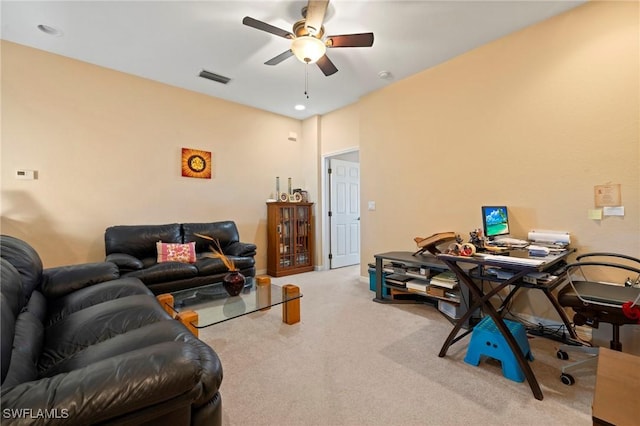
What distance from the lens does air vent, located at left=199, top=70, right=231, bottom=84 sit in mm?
3626

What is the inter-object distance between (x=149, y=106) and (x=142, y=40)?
42.8 inches

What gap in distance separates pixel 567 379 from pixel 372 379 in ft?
3.95

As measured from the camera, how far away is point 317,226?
5215mm

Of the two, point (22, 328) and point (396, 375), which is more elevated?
point (22, 328)

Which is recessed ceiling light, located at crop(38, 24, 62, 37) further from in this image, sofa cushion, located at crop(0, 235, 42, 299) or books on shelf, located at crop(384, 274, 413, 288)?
books on shelf, located at crop(384, 274, 413, 288)

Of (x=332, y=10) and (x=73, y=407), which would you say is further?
(x=332, y=10)

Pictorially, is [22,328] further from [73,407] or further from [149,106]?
[149,106]

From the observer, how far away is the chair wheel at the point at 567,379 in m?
1.74

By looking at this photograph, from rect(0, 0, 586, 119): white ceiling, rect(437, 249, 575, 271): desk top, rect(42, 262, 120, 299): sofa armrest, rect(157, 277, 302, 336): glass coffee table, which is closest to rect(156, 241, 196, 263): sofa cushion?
rect(157, 277, 302, 336): glass coffee table

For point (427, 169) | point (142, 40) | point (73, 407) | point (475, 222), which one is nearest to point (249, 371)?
point (73, 407)

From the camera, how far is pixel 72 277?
2090 millimetres

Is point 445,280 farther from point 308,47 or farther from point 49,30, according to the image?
point 49,30

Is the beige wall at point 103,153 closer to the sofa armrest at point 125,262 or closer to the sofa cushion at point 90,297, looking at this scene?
the sofa armrest at point 125,262

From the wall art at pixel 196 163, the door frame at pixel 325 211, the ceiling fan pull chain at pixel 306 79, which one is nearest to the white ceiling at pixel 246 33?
the ceiling fan pull chain at pixel 306 79
